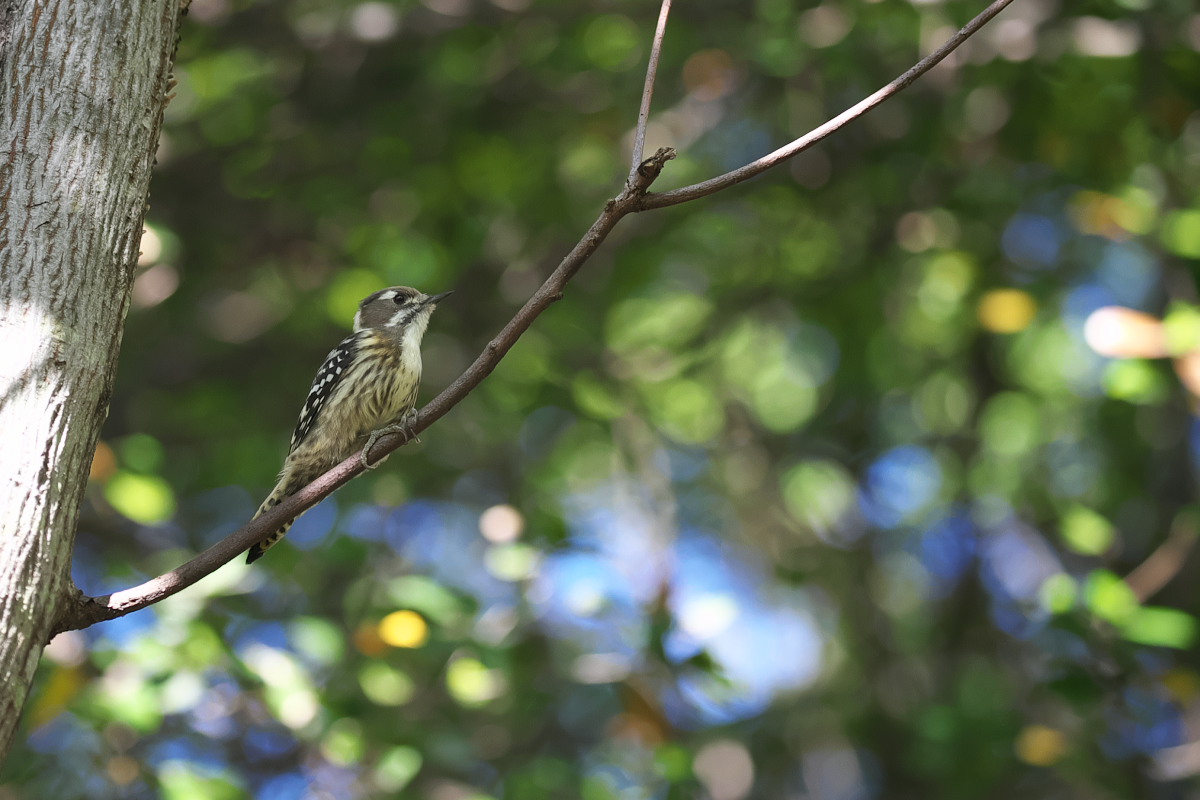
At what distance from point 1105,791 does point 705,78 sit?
18.1ft

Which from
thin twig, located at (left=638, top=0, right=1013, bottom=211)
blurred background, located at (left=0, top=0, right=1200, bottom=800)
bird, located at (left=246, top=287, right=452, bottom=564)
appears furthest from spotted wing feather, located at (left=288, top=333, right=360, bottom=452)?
thin twig, located at (left=638, top=0, right=1013, bottom=211)

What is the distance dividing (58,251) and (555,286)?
1.08 m

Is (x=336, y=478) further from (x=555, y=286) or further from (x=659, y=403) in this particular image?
(x=659, y=403)

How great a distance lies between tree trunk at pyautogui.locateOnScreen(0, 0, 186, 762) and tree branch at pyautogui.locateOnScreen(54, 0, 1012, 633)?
0.14 m

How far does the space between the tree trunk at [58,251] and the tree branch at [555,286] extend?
14cm

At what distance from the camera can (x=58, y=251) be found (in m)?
2.31

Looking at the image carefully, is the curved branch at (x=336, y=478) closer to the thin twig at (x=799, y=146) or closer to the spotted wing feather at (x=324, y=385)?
the thin twig at (x=799, y=146)

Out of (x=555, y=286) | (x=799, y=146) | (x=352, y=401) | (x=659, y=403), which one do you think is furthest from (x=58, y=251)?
(x=659, y=403)

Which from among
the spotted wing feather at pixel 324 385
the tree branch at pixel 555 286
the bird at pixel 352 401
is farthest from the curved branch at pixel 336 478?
the spotted wing feather at pixel 324 385

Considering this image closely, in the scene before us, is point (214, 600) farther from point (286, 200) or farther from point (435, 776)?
point (286, 200)

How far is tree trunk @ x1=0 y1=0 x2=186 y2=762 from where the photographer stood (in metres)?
2.10

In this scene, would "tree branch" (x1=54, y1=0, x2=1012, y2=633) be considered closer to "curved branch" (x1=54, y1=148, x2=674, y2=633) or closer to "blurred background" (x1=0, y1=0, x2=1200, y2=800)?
"curved branch" (x1=54, y1=148, x2=674, y2=633)

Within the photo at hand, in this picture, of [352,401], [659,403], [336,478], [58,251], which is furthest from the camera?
[659,403]

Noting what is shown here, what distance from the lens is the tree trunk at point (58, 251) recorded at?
2104 millimetres
